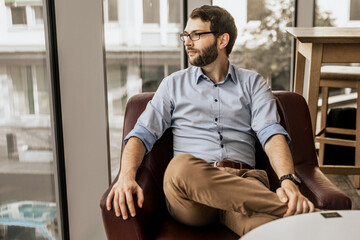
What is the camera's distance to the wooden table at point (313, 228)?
128cm

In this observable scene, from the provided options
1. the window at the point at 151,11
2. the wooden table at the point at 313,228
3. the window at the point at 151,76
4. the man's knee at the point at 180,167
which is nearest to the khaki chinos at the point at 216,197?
the man's knee at the point at 180,167

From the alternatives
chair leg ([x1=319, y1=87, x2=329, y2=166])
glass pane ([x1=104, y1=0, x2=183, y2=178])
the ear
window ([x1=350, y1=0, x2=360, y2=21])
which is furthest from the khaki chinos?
window ([x1=350, y1=0, x2=360, y2=21])

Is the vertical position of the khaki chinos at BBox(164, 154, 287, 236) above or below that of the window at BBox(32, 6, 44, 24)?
below

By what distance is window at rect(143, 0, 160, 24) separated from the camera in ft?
10.1

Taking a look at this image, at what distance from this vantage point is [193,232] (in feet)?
5.71

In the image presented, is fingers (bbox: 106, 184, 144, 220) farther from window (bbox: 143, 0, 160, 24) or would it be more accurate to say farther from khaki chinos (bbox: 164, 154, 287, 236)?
window (bbox: 143, 0, 160, 24)

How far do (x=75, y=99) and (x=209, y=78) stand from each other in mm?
577

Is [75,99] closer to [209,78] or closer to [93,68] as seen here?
[93,68]

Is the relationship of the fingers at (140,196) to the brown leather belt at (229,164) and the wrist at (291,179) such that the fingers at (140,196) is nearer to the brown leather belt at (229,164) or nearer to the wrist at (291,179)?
the brown leather belt at (229,164)

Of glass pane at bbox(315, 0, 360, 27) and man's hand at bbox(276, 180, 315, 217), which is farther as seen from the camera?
glass pane at bbox(315, 0, 360, 27)

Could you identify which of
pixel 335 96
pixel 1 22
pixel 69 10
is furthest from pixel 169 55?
pixel 1 22

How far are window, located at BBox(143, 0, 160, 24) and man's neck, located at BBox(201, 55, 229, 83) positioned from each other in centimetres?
98

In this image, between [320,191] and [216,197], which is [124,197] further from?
[320,191]

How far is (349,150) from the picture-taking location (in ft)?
12.0
